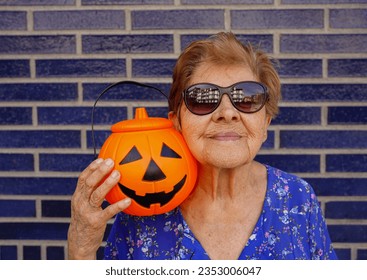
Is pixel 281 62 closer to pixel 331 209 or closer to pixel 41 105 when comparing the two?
pixel 331 209

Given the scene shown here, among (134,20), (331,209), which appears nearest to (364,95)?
(331,209)

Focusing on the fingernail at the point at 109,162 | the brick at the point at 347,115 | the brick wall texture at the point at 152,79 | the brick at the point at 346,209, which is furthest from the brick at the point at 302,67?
the fingernail at the point at 109,162

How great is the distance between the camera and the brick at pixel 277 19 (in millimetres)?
3381

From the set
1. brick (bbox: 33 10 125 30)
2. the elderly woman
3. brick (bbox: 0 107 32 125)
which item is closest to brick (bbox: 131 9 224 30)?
brick (bbox: 33 10 125 30)

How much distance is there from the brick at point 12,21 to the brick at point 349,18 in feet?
6.62

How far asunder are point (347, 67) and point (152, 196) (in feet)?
6.05

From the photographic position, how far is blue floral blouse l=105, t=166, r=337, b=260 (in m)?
2.34

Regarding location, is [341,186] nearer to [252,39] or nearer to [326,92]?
[326,92]

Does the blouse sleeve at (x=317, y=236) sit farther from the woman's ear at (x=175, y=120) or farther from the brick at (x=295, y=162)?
the brick at (x=295, y=162)

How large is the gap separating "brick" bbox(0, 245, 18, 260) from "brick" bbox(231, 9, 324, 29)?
7.09ft

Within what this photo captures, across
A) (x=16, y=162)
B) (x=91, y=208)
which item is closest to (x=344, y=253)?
(x=91, y=208)

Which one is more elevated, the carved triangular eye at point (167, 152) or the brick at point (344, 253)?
the carved triangular eye at point (167, 152)

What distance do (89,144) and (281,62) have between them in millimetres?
1393

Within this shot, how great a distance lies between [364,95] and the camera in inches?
135
